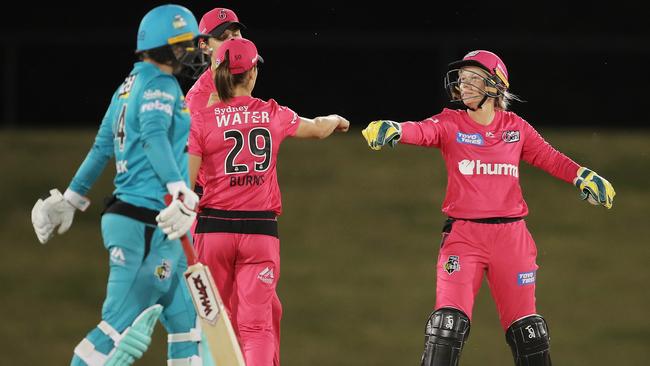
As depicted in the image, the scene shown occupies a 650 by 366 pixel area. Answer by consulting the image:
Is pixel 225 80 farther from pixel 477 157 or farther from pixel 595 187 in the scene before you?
pixel 595 187

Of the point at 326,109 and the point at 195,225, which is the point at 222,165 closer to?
the point at 195,225

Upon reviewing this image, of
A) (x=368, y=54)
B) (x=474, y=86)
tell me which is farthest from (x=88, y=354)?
(x=368, y=54)

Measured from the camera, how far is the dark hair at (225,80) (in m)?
5.59

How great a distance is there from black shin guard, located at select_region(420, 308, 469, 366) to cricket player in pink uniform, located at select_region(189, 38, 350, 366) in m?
0.69

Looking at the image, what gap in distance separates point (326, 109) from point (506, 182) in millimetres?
4588

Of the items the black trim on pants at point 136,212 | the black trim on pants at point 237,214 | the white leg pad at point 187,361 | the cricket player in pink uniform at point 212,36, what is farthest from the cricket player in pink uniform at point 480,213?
the black trim on pants at point 136,212

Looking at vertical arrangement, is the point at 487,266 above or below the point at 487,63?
below

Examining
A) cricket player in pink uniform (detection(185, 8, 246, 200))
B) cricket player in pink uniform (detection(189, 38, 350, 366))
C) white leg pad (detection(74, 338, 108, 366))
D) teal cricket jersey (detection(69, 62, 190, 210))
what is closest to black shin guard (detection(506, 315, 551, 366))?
cricket player in pink uniform (detection(189, 38, 350, 366))

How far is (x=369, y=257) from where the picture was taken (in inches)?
394

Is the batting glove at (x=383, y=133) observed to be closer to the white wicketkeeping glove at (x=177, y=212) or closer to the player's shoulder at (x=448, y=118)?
the player's shoulder at (x=448, y=118)

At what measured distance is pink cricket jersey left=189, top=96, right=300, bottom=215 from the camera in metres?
5.60

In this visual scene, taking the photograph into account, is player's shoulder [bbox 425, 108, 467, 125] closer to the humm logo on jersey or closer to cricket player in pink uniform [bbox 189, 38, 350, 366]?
the humm logo on jersey

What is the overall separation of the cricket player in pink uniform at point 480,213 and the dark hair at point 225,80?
0.61m

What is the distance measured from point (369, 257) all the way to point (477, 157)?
14.2 feet
